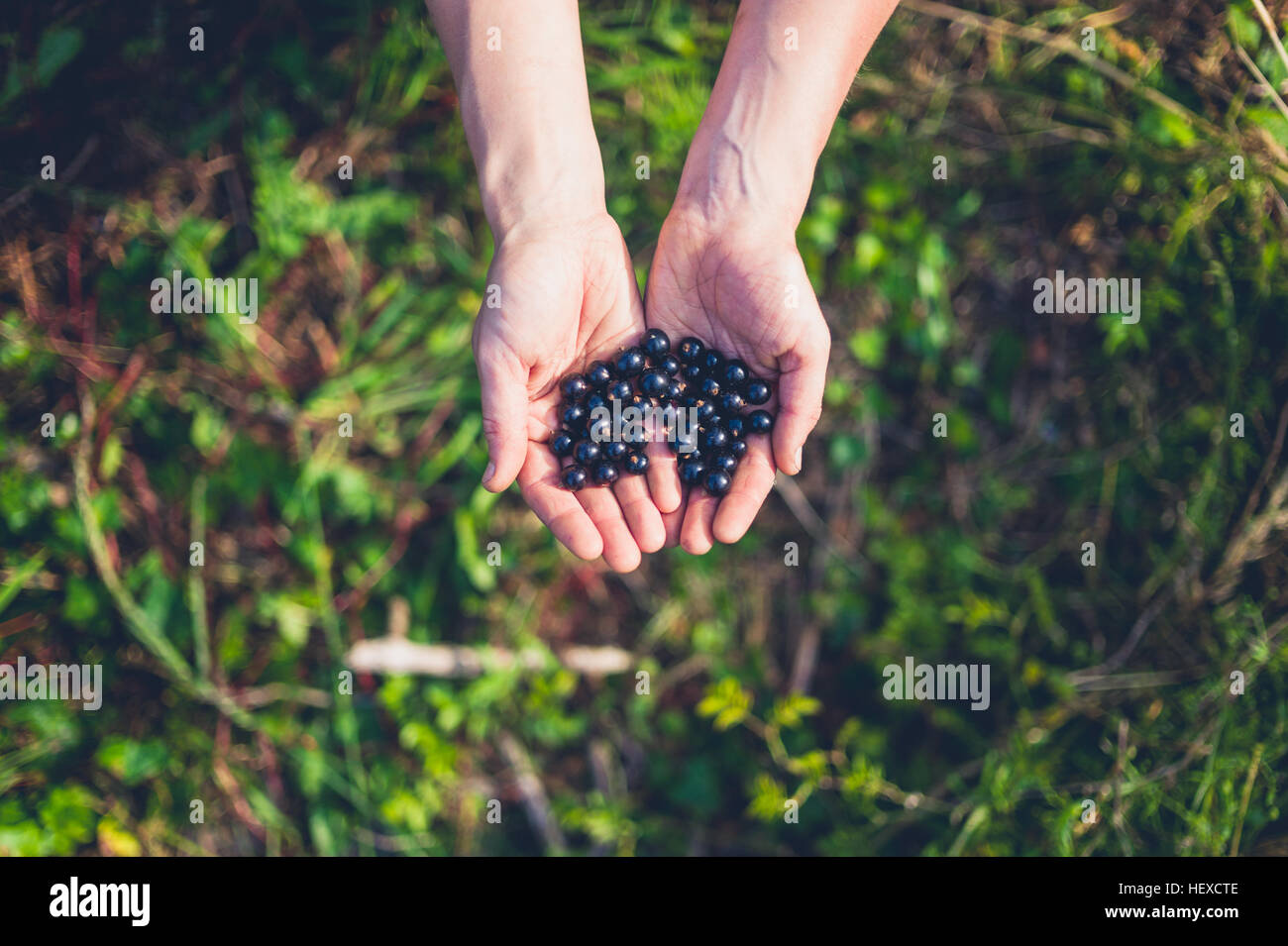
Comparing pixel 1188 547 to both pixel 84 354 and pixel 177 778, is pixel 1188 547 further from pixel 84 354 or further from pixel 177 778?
pixel 84 354

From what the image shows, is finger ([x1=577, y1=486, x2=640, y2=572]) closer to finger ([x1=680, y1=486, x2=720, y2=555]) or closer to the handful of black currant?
the handful of black currant

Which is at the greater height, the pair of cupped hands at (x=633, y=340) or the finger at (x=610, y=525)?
the pair of cupped hands at (x=633, y=340)

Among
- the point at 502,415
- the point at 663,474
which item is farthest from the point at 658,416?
the point at 502,415

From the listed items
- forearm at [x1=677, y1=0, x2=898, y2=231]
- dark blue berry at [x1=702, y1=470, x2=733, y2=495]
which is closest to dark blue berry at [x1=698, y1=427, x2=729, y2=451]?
dark blue berry at [x1=702, y1=470, x2=733, y2=495]

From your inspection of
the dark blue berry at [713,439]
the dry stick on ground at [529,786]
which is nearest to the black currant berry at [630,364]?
the dark blue berry at [713,439]

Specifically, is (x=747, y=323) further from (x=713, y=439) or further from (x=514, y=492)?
(x=514, y=492)

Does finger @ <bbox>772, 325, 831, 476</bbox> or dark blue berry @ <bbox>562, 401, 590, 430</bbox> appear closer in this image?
finger @ <bbox>772, 325, 831, 476</bbox>

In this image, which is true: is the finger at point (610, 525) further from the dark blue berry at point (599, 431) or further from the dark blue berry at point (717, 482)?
the dark blue berry at point (717, 482)
